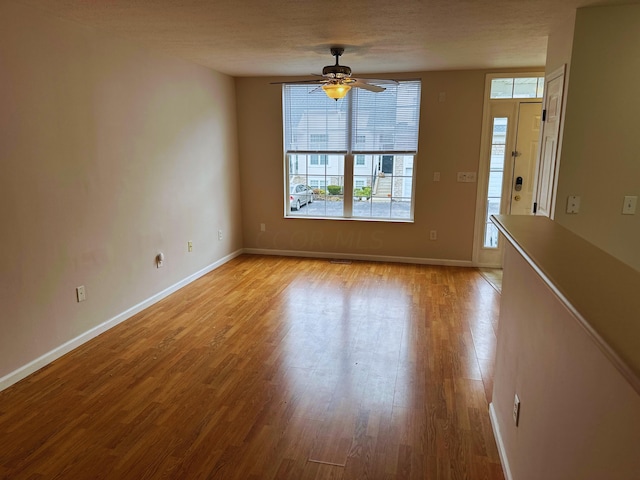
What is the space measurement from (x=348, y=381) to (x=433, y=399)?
0.53 m

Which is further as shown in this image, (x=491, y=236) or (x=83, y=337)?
(x=491, y=236)

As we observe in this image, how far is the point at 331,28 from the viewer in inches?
127

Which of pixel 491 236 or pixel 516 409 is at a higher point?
pixel 491 236

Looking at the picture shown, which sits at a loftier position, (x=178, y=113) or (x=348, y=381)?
(x=178, y=113)

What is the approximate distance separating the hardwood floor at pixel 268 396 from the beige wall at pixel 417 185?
1.48m

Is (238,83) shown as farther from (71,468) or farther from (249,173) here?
(71,468)

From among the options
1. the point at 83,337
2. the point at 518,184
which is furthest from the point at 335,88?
the point at 83,337

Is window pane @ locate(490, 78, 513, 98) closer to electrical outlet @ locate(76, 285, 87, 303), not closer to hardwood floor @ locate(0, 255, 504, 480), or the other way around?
hardwood floor @ locate(0, 255, 504, 480)

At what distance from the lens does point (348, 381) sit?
9.04 feet

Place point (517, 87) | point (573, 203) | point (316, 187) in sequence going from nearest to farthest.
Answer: point (573, 203) → point (517, 87) → point (316, 187)

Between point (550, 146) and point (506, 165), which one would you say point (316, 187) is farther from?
point (550, 146)

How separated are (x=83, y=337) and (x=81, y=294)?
33cm

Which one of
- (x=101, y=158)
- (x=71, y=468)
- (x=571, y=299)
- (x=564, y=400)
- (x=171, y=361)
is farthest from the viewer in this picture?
(x=101, y=158)

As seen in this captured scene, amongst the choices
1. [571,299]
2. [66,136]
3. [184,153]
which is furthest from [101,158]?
[571,299]
